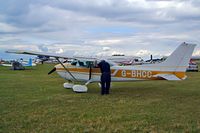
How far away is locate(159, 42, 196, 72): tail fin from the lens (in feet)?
43.4

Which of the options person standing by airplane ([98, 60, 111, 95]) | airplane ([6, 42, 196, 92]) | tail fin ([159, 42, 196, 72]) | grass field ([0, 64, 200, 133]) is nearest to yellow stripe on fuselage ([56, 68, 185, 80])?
airplane ([6, 42, 196, 92])

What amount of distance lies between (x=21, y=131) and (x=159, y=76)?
836 cm

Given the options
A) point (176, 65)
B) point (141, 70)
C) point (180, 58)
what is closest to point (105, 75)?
point (141, 70)

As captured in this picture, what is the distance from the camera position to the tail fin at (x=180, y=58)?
1322cm

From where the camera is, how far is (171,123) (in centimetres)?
718

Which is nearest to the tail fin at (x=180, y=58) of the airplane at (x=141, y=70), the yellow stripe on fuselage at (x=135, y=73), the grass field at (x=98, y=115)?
the airplane at (x=141, y=70)

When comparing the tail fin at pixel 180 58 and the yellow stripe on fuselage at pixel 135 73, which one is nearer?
the tail fin at pixel 180 58

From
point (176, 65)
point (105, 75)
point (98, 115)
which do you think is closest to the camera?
point (98, 115)

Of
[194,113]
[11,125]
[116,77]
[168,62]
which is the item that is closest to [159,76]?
[168,62]

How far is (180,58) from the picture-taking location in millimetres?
13492

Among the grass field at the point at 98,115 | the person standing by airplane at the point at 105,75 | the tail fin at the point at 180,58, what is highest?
the tail fin at the point at 180,58

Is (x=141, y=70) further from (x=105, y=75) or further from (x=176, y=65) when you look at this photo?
(x=105, y=75)

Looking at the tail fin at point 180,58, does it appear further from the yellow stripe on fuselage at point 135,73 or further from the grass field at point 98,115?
the grass field at point 98,115

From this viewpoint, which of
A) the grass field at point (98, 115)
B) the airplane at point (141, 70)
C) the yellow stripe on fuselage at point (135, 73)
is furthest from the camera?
the yellow stripe on fuselage at point (135, 73)
